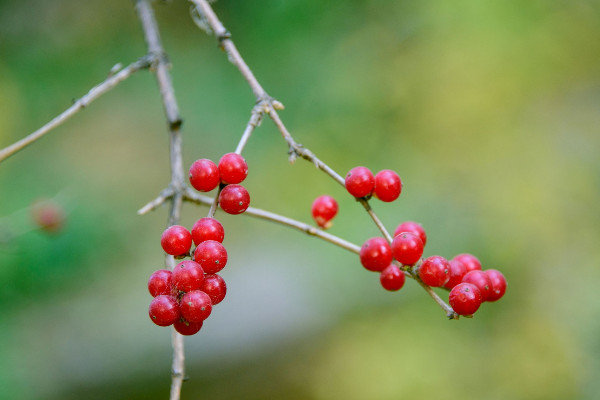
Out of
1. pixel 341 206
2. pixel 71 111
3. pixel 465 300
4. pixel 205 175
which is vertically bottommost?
pixel 465 300

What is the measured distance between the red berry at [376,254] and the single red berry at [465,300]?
117 mm

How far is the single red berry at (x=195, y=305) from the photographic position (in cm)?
64

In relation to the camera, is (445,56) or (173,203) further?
(445,56)

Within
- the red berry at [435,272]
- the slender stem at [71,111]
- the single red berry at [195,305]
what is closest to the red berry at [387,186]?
the red berry at [435,272]

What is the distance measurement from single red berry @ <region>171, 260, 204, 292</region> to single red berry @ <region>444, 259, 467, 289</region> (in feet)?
1.28

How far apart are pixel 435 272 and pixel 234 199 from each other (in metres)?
0.30

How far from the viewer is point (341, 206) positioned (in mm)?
2775

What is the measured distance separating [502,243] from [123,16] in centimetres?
261

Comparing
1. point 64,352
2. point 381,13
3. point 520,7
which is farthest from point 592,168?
point 64,352

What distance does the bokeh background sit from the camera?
259cm

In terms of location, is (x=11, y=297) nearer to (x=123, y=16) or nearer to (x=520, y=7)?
(x=123, y=16)

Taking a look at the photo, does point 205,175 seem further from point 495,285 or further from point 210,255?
point 495,285

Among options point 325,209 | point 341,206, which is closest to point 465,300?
point 325,209

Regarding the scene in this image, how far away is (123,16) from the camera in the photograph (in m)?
3.29
